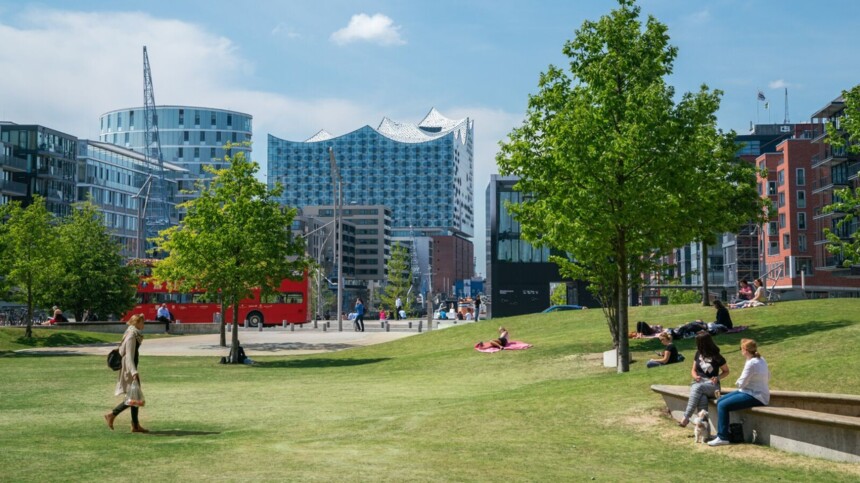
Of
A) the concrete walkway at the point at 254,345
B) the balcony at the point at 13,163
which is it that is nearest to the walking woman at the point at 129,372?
the concrete walkway at the point at 254,345

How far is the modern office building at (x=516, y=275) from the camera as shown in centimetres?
8375

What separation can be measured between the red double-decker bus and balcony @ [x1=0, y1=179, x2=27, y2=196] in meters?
49.1

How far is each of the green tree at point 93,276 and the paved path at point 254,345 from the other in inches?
297

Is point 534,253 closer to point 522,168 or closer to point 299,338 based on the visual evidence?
point 299,338

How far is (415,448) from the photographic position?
1252cm

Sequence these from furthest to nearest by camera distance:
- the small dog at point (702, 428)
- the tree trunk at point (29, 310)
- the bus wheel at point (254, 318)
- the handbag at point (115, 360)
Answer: the bus wheel at point (254, 318), the tree trunk at point (29, 310), the handbag at point (115, 360), the small dog at point (702, 428)

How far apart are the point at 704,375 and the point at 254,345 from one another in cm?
3262

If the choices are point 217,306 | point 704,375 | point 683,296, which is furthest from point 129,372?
point 683,296

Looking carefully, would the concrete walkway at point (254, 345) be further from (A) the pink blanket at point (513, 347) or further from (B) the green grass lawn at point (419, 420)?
(A) the pink blanket at point (513, 347)

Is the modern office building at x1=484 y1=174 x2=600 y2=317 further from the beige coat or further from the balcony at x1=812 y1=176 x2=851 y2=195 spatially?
the beige coat

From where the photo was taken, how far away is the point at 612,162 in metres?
24.1

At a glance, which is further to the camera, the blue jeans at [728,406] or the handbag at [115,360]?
the handbag at [115,360]

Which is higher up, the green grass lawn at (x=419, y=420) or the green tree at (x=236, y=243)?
the green tree at (x=236, y=243)

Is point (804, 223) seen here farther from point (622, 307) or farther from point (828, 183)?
point (622, 307)
